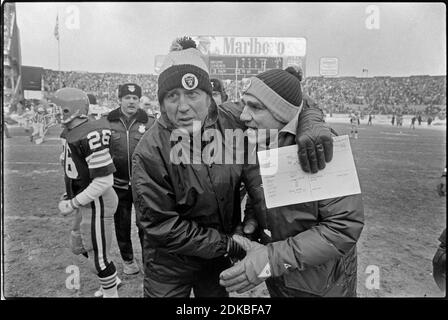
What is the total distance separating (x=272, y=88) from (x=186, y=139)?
23cm

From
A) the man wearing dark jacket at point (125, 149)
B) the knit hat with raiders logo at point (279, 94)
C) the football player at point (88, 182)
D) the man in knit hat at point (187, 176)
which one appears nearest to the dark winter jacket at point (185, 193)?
the man in knit hat at point (187, 176)

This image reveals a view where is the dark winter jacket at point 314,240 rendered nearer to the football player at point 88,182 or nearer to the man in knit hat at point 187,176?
the man in knit hat at point 187,176

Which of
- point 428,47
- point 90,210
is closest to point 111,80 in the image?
point 90,210

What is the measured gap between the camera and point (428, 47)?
0.92 m

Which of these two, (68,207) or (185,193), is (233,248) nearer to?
(185,193)

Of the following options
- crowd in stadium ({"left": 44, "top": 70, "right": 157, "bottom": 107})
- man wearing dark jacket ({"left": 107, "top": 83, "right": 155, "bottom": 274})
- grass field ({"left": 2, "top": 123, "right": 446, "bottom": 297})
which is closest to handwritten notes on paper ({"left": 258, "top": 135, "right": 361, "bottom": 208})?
grass field ({"left": 2, "top": 123, "right": 446, "bottom": 297})

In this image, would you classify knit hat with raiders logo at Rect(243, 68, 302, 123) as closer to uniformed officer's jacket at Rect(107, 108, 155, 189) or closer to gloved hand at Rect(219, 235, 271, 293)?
gloved hand at Rect(219, 235, 271, 293)

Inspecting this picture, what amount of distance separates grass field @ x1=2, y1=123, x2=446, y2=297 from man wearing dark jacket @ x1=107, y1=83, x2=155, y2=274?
4.8 inches

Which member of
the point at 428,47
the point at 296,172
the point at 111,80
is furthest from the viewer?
the point at 111,80

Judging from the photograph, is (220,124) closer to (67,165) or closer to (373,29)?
(373,29)

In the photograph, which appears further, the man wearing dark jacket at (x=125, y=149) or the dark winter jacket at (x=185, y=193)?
the man wearing dark jacket at (x=125, y=149)

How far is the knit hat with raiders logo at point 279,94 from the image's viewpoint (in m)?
0.66

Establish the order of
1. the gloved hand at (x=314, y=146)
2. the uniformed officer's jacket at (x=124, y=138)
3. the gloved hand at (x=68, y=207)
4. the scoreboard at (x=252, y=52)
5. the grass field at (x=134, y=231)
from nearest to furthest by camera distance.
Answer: the gloved hand at (x=314, y=146) < the scoreboard at (x=252, y=52) < the grass field at (x=134, y=231) < the gloved hand at (x=68, y=207) < the uniformed officer's jacket at (x=124, y=138)

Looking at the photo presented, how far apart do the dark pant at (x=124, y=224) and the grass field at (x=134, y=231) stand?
0.36 ft
